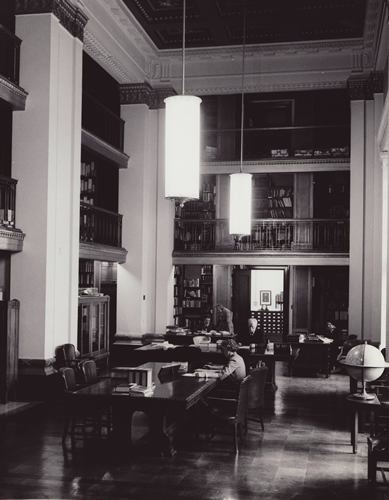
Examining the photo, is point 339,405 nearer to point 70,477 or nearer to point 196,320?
point 70,477

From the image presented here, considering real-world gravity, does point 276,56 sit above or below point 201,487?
above

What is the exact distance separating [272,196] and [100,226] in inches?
181

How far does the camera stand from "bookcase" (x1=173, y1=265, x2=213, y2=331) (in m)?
15.8

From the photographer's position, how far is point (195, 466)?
611 centimetres

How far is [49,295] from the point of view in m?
9.60

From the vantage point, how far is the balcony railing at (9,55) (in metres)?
9.22

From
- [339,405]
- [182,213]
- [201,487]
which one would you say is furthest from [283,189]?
[201,487]

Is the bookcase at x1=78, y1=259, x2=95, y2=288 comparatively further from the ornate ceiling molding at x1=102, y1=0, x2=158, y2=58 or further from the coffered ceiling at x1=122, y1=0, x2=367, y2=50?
the coffered ceiling at x1=122, y1=0, x2=367, y2=50

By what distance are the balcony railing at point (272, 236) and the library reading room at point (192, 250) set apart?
0.05 meters

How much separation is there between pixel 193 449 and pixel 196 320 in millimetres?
9124

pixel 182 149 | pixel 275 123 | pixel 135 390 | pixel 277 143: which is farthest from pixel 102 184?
pixel 135 390

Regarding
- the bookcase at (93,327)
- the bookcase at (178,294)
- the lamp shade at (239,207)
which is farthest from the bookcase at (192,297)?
the lamp shade at (239,207)

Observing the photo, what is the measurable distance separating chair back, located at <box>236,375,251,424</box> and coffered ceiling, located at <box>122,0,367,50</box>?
25.7 ft

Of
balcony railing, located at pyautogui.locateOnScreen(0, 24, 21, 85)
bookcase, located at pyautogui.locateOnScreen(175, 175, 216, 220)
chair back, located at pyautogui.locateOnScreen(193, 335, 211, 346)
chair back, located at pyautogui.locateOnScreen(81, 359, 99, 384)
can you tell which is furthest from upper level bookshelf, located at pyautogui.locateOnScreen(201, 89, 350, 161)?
chair back, located at pyautogui.locateOnScreen(81, 359, 99, 384)
